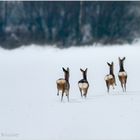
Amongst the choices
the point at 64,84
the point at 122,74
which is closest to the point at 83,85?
the point at 64,84

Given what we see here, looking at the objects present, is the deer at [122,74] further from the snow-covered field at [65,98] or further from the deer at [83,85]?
the deer at [83,85]

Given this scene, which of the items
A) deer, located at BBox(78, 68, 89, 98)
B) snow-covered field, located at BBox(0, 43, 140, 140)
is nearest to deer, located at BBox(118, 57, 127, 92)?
snow-covered field, located at BBox(0, 43, 140, 140)

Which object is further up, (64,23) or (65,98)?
(64,23)

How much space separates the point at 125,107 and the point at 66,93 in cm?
28

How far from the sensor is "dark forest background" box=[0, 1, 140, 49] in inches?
114

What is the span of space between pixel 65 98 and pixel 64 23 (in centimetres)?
36

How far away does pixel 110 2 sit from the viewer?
9.54 ft

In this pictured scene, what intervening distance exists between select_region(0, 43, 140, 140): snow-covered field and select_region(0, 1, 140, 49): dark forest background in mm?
46

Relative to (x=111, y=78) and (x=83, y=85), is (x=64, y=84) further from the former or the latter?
(x=111, y=78)

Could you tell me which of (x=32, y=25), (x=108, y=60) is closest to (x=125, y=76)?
(x=108, y=60)

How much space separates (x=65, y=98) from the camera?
9.37 ft

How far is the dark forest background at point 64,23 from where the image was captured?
9.53 ft

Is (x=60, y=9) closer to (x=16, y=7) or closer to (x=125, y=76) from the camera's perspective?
(x=16, y=7)

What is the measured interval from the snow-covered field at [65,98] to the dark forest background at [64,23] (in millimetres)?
46
